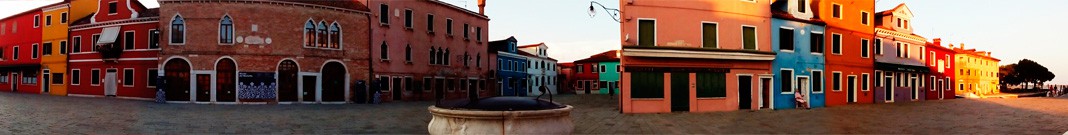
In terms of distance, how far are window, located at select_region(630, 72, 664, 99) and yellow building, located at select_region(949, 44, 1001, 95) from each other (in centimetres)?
3717

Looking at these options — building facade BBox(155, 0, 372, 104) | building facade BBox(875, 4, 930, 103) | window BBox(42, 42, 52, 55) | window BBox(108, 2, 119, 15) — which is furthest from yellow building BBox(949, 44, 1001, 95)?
window BBox(42, 42, 52, 55)

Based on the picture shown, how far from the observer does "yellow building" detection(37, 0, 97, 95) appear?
105 feet

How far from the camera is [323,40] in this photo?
26.3 metres

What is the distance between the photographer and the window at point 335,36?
86.8 feet

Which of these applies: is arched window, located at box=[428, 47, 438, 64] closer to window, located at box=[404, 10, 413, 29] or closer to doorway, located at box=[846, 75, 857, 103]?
window, located at box=[404, 10, 413, 29]

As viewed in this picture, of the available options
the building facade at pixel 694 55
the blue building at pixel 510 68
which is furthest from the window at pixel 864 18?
the blue building at pixel 510 68

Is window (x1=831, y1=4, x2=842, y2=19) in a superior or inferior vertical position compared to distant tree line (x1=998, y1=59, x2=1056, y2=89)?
superior

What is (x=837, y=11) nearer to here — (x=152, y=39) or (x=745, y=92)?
(x=745, y=92)

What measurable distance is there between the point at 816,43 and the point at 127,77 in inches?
1029

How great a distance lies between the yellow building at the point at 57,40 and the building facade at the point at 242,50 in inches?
399

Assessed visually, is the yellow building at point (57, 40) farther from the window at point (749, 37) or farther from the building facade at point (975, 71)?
the building facade at point (975, 71)

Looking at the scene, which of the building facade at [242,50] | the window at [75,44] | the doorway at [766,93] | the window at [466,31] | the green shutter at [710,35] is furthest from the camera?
the window at [466,31]

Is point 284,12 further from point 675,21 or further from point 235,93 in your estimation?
point 675,21

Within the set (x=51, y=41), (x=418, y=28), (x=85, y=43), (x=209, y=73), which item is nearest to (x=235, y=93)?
(x=209, y=73)
